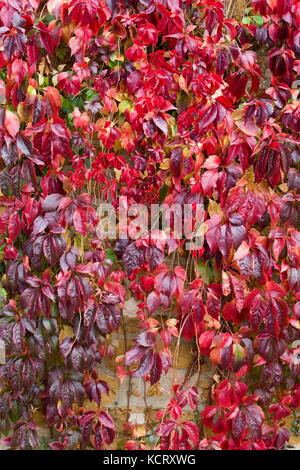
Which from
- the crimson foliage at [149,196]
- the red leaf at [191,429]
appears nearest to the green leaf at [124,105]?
the crimson foliage at [149,196]

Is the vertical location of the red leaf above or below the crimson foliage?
below

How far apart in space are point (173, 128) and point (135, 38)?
1.11 ft

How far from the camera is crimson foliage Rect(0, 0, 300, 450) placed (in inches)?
53.6

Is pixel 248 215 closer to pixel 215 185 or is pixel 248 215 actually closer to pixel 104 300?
pixel 215 185

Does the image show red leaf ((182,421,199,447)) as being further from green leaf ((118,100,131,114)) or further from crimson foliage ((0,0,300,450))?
green leaf ((118,100,131,114))

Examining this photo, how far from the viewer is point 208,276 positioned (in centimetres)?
148

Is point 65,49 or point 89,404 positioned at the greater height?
point 65,49

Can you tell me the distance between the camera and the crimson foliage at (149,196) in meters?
1.36

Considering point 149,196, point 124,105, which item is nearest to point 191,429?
point 149,196

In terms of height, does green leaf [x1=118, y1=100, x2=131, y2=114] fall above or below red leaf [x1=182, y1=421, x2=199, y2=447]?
above

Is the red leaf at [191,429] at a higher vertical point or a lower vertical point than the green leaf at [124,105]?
lower

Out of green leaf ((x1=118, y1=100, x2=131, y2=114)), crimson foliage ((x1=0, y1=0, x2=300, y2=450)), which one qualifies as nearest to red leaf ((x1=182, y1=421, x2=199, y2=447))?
crimson foliage ((x1=0, y1=0, x2=300, y2=450))

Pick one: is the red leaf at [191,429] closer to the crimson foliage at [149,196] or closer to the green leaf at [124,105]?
the crimson foliage at [149,196]
